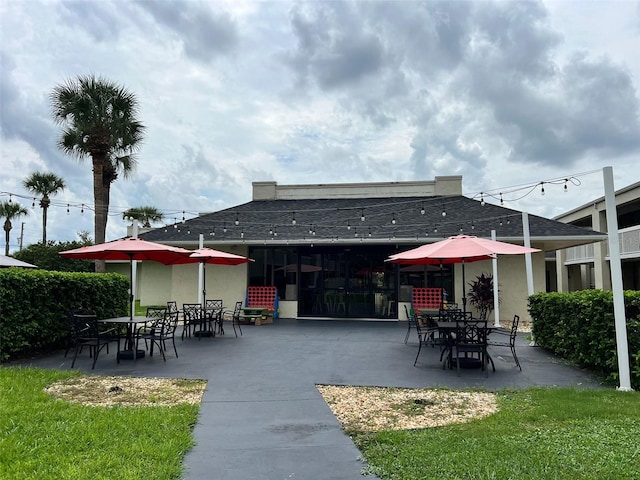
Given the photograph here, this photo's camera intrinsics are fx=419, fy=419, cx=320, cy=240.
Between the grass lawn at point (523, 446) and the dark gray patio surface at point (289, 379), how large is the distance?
0.37m

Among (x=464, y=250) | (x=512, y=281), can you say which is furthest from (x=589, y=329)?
(x=512, y=281)

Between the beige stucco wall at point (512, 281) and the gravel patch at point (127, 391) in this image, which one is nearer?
the gravel patch at point (127, 391)

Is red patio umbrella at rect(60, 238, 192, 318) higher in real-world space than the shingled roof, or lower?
lower

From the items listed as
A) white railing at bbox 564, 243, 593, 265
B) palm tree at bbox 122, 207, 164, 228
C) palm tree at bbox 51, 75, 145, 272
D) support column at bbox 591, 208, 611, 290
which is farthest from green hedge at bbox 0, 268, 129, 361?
white railing at bbox 564, 243, 593, 265

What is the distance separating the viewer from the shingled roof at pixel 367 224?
45.6ft

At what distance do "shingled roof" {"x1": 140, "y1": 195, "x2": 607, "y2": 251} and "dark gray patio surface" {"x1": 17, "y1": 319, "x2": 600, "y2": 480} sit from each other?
3898 millimetres

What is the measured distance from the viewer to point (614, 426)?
162 inches

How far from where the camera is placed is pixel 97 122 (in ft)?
49.4

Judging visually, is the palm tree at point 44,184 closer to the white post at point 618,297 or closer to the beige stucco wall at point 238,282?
the beige stucco wall at point 238,282

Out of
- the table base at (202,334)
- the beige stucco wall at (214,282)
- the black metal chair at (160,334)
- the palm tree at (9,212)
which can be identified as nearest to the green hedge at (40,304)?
the black metal chair at (160,334)

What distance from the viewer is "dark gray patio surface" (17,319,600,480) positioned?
3.43m

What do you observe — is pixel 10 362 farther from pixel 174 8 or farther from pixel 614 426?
pixel 614 426

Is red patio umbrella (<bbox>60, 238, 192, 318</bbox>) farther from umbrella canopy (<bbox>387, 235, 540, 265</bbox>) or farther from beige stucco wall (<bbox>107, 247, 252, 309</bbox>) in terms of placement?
beige stucco wall (<bbox>107, 247, 252, 309</bbox>)

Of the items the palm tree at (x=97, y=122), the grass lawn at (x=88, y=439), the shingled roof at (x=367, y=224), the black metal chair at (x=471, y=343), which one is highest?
the palm tree at (x=97, y=122)
